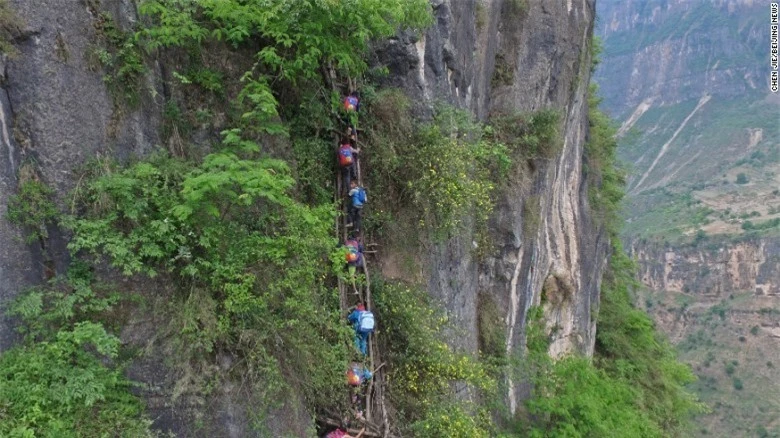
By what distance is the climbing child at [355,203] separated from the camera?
5730 mm

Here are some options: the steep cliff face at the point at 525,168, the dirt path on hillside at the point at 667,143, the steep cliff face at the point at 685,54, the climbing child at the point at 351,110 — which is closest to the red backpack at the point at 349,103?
the climbing child at the point at 351,110

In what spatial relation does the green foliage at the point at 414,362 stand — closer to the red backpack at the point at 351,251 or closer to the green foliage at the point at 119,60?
the red backpack at the point at 351,251

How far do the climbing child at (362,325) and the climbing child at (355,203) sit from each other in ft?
3.22

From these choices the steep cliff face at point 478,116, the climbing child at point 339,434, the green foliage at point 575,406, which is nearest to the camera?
the steep cliff face at point 478,116

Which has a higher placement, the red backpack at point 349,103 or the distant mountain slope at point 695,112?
the distant mountain slope at point 695,112

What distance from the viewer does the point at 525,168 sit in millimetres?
8922

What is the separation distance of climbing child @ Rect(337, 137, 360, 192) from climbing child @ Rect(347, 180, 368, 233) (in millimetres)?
72

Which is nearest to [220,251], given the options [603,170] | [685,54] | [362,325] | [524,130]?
[362,325]

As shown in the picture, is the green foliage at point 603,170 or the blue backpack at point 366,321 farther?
Result: the green foliage at point 603,170

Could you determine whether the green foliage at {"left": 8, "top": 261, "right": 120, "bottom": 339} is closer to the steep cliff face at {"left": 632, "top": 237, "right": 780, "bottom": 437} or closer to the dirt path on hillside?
the steep cliff face at {"left": 632, "top": 237, "right": 780, "bottom": 437}

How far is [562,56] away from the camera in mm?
10297

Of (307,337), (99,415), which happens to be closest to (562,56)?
(307,337)

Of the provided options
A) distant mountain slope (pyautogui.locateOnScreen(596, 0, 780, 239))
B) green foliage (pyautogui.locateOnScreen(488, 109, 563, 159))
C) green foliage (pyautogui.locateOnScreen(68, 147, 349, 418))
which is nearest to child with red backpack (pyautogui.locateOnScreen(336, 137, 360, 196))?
green foliage (pyautogui.locateOnScreen(68, 147, 349, 418))

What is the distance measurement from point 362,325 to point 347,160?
1801mm
